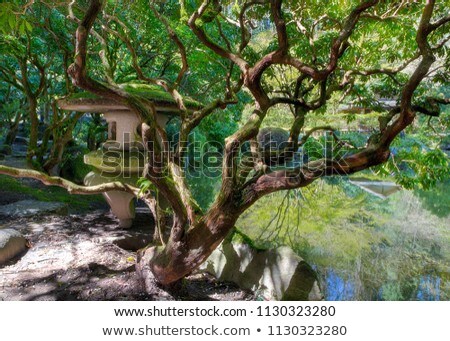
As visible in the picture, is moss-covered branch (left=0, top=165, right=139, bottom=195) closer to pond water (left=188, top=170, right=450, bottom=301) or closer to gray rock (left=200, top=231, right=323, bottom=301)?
gray rock (left=200, top=231, right=323, bottom=301)

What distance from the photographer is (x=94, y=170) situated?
16.7ft

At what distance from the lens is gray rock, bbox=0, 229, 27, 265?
381cm

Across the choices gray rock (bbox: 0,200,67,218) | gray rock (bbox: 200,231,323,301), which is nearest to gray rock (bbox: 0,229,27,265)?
gray rock (bbox: 0,200,67,218)

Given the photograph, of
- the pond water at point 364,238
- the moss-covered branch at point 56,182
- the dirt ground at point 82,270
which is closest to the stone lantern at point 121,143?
the dirt ground at point 82,270

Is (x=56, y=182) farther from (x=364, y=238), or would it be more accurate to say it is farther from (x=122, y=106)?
(x=364, y=238)

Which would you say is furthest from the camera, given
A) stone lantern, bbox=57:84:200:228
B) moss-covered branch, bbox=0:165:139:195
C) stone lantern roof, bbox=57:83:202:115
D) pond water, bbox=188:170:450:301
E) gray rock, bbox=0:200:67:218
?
gray rock, bbox=0:200:67:218

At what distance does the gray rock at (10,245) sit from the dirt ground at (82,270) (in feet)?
0.25

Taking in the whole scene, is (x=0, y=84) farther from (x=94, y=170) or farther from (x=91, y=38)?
(x=94, y=170)

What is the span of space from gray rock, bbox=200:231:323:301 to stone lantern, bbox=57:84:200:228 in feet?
5.84

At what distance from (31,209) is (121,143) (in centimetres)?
225

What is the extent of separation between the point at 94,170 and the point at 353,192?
31.0 feet

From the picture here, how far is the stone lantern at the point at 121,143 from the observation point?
4.51 metres

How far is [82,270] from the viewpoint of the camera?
357cm

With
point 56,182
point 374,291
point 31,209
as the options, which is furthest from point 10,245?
point 374,291
